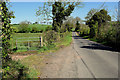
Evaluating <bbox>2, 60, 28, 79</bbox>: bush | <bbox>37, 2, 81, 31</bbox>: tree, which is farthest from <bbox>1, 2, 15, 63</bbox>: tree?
<bbox>37, 2, 81, 31</bbox>: tree

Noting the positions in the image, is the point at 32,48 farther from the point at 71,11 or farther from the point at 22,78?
the point at 71,11

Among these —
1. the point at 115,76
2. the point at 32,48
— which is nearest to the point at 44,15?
the point at 32,48

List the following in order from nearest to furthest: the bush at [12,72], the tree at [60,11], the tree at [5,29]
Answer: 1. the bush at [12,72]
2. the tree at [5,29]
3. the tree at [60,11]

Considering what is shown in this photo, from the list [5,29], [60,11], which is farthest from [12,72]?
[60,11]

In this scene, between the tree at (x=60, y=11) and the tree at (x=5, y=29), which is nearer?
the tree at (x=5, y=29)

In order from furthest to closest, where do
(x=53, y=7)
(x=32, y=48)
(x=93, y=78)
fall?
1. (x=53, y=7)
2. (x=32, y=48)
3. (x=93, y=78)

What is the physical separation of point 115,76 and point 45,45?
10.4m

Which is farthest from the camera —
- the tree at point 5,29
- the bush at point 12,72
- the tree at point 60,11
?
the tree at point 60,11

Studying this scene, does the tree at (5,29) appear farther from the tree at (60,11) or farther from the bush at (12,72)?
the tree at (60,11)

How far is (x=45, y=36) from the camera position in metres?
16.1

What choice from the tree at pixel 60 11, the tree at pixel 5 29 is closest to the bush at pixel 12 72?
the tree at pixel 5 29

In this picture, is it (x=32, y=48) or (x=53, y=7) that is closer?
(x=32, y=48)

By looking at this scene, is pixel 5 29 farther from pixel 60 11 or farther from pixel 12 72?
pixel 60 11

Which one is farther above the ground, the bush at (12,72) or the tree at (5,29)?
the tree at (5,29)
